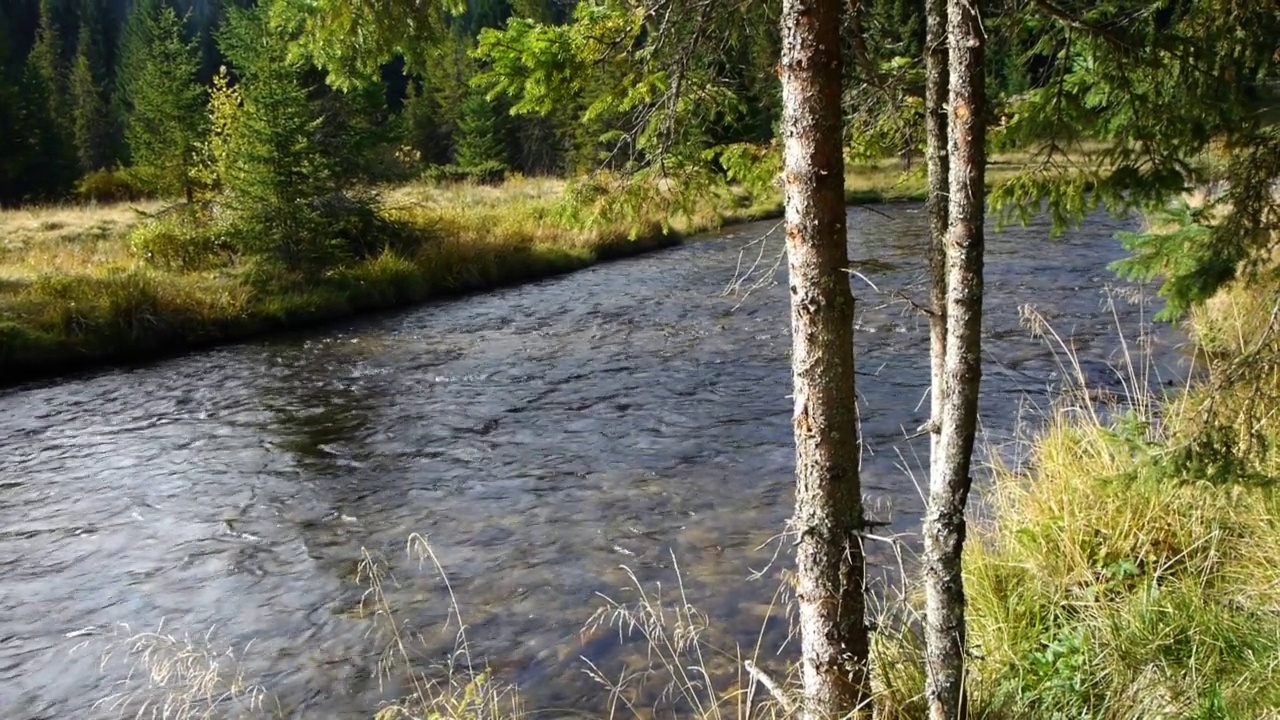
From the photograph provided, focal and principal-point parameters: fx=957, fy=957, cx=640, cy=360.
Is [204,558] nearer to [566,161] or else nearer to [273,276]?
[273,276]

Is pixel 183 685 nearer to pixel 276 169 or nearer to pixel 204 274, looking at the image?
pixel 204 274

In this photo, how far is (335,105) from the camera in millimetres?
20297

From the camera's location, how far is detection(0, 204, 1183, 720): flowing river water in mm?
6043

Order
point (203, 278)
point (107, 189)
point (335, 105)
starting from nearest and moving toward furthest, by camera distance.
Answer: point (203, 278), point (335, 105), point (107, 189)

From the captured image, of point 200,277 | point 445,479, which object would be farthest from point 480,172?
point 445,479

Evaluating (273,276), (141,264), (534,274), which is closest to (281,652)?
(273,276)

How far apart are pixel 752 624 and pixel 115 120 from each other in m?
60.9

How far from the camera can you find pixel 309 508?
834 cm

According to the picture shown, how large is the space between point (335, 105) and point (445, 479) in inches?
548

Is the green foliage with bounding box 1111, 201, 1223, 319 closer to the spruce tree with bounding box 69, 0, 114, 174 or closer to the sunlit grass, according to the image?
the sunlit grass

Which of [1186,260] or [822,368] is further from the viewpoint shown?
[1186,260]

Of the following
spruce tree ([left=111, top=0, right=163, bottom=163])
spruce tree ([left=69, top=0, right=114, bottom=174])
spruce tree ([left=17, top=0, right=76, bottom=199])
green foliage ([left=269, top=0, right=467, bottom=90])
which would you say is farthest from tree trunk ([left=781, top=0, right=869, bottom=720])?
spruce tree ([left=69, top=0, right=114, bottom=174])

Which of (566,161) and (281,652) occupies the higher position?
(566,161)

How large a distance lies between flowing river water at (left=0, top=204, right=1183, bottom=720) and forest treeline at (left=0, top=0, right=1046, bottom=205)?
1.09m
